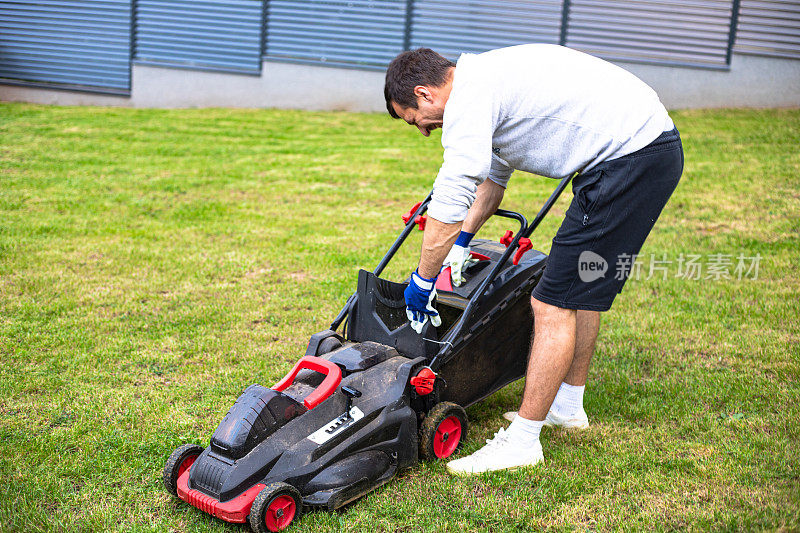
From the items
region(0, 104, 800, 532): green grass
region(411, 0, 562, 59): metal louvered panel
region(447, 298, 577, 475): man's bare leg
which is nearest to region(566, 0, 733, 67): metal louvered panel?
region(411, 0, 562, 59): metal louvered panel

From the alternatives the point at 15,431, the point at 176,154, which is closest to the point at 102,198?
the point at 176,154

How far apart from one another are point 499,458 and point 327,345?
91 centimetres

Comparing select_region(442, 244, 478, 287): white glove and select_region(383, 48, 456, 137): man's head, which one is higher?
select_region(383, 48, 456, 137): man's head

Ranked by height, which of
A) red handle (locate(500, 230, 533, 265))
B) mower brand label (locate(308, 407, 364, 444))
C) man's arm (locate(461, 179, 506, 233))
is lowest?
mower brand label (locate(308, 407, 364, 444))

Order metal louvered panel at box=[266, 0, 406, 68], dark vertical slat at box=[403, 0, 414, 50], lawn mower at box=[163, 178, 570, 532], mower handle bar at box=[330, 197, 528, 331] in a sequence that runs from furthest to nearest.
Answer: metal louvered panel at box=[266, 0, 406, 68] < dark vertical slat at box=[403, 0, 414, 50] < mower handle bar at box=[330, 197, 528, 331] < lawn mower at box=[163, 178, 570, 532]

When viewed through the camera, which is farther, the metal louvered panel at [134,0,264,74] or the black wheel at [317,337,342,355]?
the metal louvered panel at [134,0,264,74]

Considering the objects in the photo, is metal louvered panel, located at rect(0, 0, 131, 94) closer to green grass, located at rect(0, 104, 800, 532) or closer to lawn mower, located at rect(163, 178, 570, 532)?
green grass, located at rect(0, 104, 800, 532)

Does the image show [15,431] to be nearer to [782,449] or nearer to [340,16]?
[782,449]

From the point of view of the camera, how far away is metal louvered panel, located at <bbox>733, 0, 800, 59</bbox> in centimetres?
1203

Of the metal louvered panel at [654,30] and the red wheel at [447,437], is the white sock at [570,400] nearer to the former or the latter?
the red wheel at [447,437]

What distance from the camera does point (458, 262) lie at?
3555 millimetres

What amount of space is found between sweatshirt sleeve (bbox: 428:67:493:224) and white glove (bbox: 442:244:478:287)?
0.63 m

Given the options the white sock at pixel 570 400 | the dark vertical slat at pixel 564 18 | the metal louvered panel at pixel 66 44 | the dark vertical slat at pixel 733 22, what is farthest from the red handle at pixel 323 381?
the metal louvered panel at pixel 66 44

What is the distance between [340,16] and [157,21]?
3296 mm
